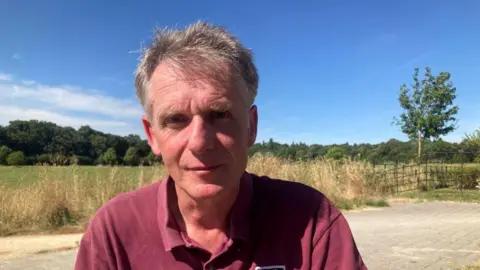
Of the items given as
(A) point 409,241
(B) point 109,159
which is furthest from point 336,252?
(B) point 109,159

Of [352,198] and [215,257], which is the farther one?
[352,198]

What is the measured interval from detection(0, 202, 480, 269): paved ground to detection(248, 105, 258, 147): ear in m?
4.70

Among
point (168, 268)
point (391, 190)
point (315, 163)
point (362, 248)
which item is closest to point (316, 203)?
point (168, 268)

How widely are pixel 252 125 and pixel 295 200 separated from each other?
12.7 inches

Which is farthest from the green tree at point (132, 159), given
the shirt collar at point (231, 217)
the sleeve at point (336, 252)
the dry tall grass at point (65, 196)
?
the sleeve at point (336, 252)

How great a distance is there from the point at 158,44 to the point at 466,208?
44.1 feet

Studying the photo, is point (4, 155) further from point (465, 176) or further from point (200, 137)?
point (200, 137)

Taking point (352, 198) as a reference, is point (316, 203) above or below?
above

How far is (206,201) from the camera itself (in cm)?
138

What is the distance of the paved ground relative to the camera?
577 cm

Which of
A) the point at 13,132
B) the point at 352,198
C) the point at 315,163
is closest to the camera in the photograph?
the point at 352,198

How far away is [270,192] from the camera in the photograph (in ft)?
5.04

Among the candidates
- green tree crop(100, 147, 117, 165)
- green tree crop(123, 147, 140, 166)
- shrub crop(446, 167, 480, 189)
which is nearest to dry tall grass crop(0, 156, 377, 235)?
green tree crop(100, 147, 117, 165)

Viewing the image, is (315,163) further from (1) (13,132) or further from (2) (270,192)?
(1) (13,132)
